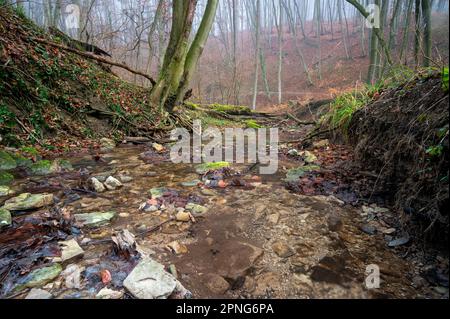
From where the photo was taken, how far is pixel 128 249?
5.48ft

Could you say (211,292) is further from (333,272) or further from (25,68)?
(25,68)

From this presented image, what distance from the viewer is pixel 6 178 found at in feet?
9.51

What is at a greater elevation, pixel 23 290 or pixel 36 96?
pixel 36 96

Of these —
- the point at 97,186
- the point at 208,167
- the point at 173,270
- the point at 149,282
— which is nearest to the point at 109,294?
the point at 149,282

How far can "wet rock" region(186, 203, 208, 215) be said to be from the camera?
236 centimetres

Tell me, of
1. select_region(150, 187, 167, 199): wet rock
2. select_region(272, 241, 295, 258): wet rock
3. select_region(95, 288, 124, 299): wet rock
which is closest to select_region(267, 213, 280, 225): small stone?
select_region(272, 241, 295, 258): wet rock

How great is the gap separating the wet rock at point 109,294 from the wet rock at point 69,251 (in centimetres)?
41

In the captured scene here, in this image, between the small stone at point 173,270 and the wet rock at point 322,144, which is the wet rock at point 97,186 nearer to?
the small stone at point 173,270

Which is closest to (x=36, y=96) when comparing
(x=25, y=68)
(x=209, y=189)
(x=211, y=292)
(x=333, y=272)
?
(x=25, y=68)

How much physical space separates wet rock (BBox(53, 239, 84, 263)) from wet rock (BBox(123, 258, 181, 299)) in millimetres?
471

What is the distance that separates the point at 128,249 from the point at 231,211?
1004 millimetres

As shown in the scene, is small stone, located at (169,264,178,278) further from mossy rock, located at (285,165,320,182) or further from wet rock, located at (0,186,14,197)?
wet rock, located at (0,186,14,197)

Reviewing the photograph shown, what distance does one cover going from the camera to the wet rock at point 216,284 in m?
1.44

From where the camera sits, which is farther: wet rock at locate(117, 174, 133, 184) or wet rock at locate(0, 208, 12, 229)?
wet rock at locate(117, 174, 133, 184)
